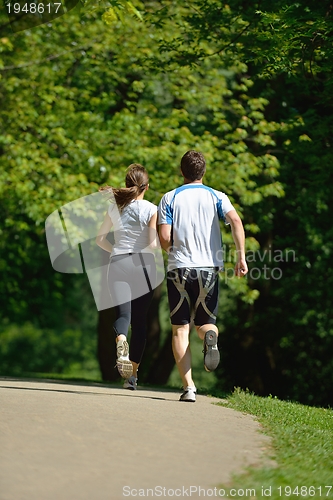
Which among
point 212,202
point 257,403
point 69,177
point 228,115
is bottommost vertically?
point 257,403

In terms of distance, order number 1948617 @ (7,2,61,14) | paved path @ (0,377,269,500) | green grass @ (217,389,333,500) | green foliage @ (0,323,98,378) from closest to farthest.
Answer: paved path @ (0,377,269,500) → green grass @ (217,389,333,500) → number 1948617 @ (7,2,61,14) → green foliage @ (0,323,98,378)

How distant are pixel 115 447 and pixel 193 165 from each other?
3.15 m

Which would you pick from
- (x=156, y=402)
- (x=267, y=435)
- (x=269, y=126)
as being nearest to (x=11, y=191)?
(x=269, y=126)

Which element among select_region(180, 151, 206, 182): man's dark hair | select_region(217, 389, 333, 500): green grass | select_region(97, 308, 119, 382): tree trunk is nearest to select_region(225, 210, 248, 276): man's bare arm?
select_region(180, 151, 206, 182): man's dark hair

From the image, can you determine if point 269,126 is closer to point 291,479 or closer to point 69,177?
point 69,177

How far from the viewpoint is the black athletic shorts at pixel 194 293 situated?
7.42 metres

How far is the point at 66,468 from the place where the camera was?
4.54 metres

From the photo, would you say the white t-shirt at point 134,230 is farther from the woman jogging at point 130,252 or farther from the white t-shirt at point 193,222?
the white t-shirt at point 193,222

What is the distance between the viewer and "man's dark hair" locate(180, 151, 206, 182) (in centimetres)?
753

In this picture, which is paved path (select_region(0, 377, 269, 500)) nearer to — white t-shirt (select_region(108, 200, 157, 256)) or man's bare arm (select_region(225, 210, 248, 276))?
man's bare arm (select_region(225, 210, 248, 276))

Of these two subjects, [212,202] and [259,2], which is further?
[259,2]

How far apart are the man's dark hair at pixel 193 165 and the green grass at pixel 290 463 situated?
6.70 ft

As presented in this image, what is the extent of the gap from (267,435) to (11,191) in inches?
459

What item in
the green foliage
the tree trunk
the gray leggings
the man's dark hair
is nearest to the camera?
the man's dark hair
